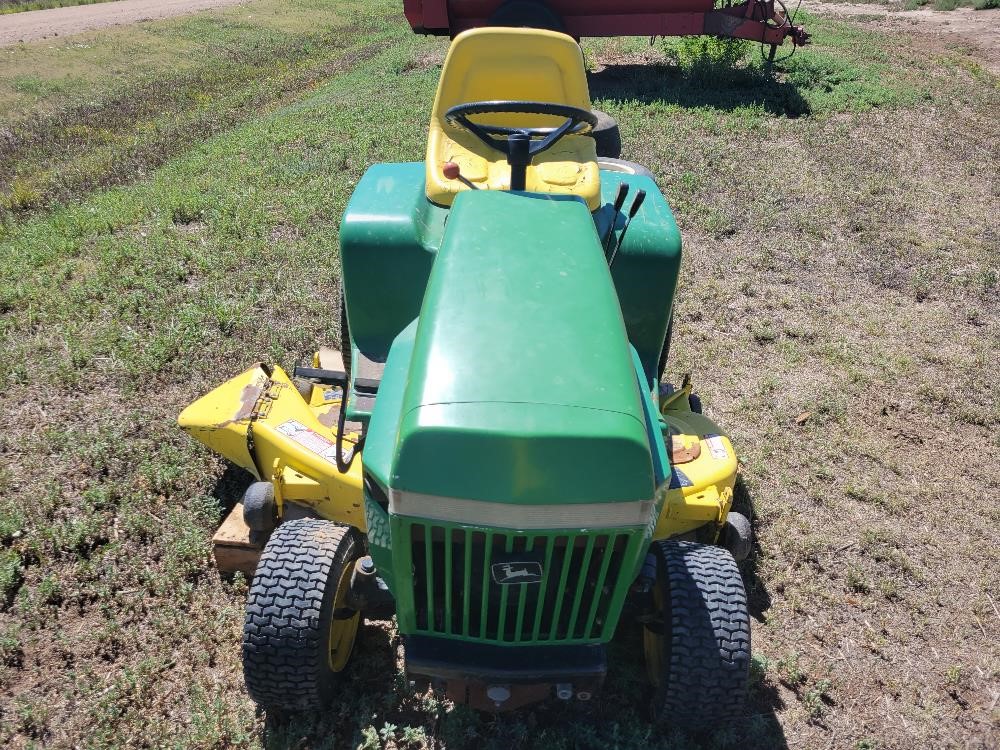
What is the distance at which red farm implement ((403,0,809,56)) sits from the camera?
10195 millimetres

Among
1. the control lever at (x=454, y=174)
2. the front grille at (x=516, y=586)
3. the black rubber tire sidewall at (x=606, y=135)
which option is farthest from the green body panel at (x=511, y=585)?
the black rubber tire sidewall at (x=606, y=135)

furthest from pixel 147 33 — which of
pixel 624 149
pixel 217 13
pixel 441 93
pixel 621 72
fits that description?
pixel 441 93

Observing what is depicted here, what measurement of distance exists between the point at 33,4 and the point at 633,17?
19.2 m

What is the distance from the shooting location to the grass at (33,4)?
66.3 ft

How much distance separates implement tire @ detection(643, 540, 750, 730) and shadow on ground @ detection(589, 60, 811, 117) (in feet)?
27.2

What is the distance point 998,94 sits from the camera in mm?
10336

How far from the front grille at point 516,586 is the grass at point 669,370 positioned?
0.61m

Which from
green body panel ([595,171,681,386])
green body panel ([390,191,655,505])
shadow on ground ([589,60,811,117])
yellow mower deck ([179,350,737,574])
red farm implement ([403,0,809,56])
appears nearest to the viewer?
green body panel ([390,191,655,505])

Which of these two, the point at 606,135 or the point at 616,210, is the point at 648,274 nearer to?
the point at 616,210

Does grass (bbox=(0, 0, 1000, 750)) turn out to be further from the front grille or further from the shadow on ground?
the front grille

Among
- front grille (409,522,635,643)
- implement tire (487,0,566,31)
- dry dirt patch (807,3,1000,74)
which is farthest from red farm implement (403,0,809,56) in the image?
front grille (409,522,635,643)

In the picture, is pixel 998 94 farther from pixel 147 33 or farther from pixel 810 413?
pixel 147 33

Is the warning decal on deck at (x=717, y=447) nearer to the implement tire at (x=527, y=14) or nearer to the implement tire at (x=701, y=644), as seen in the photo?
the implement tire at (x=701, y=644)

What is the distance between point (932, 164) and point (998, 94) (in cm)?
399
